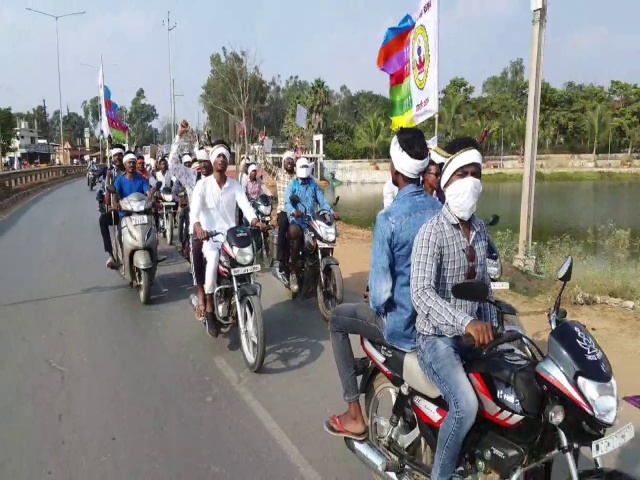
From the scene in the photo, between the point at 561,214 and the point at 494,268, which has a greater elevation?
the point at 494,268

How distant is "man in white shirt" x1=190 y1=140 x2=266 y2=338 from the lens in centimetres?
589

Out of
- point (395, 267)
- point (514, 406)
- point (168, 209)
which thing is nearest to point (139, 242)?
point (168, 209)

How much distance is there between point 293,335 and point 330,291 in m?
A: 0.87

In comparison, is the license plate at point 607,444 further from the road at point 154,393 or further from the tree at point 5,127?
the tree at point 5,127

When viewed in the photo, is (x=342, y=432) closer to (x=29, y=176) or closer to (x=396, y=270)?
(x=396, y=270)

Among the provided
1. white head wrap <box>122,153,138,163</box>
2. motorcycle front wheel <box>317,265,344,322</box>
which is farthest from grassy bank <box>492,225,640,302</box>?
white head wrap <box>122,153,138,163</box>

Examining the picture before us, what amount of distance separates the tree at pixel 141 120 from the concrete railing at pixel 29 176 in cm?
3601

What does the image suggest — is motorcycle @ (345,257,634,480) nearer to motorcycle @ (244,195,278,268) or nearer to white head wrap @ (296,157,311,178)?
white head wrap @ (296,157,311,178)

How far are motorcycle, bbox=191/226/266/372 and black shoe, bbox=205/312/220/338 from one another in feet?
0.25

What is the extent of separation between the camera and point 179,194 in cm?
1234

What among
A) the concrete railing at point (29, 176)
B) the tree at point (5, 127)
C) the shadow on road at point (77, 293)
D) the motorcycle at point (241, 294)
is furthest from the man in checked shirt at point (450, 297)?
the tree at point (5, 127)

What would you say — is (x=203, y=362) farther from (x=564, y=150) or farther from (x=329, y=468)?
(x=564, y=150)

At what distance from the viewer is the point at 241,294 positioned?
18.0 feet

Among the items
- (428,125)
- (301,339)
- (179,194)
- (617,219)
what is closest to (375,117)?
→ (428,125)
